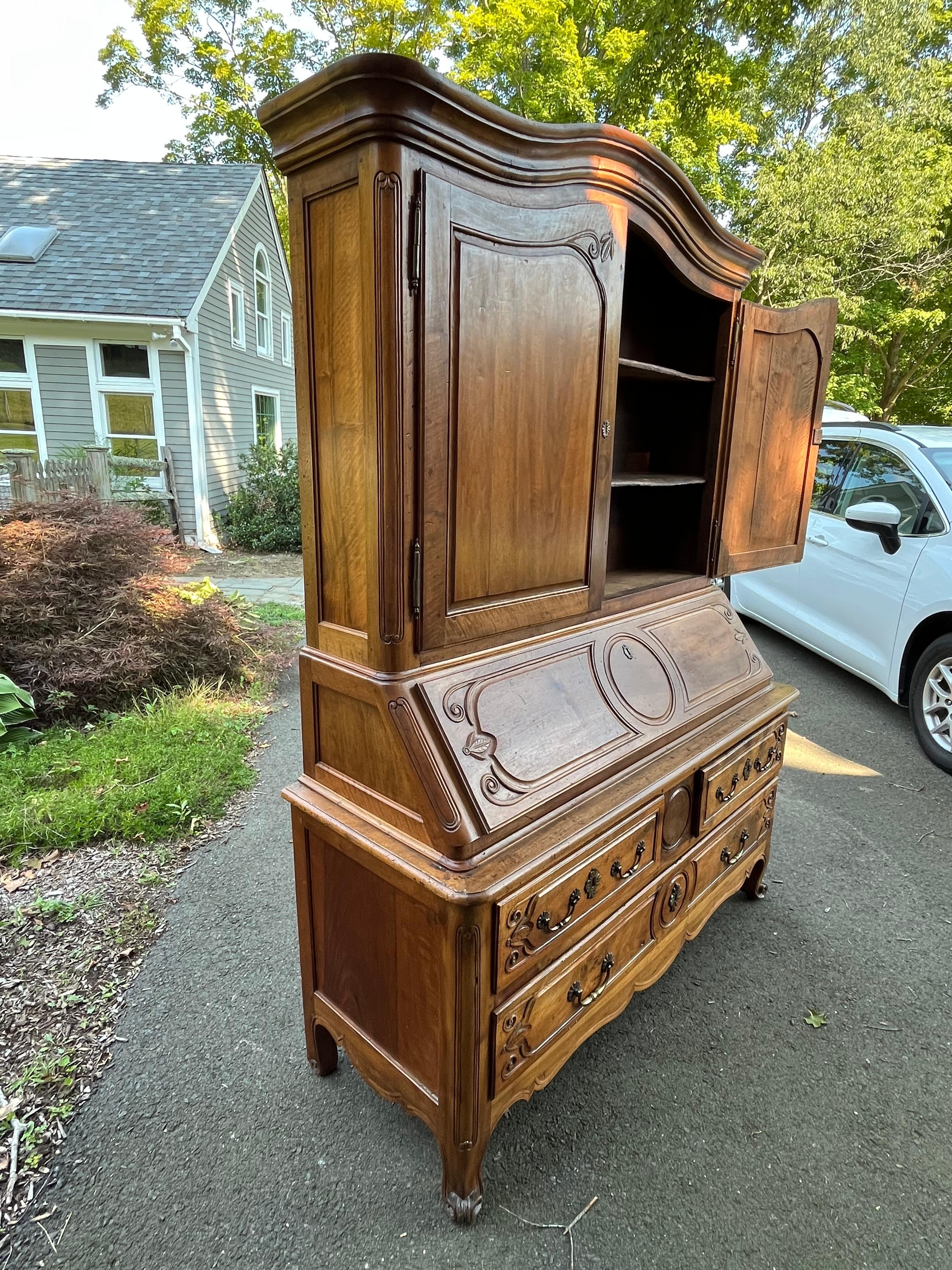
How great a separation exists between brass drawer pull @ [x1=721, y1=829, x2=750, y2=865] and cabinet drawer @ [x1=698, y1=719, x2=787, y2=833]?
14 cm

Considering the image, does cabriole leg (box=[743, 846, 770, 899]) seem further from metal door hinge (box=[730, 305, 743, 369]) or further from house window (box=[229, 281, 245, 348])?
house window (box=[229, 281, 245, 348])

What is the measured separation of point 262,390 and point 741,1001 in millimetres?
10661

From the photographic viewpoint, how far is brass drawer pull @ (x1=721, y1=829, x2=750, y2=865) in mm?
2217

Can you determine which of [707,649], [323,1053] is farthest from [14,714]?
[707,649]

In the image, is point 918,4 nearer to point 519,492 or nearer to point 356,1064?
point 519,492

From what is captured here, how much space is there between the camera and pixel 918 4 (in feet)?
29.2

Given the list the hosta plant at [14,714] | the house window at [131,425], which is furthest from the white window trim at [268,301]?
the hosta plant at [14,714]

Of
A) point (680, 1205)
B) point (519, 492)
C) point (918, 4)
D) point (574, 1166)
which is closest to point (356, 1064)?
point (574, 1166)

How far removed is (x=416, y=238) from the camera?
3.84 ft

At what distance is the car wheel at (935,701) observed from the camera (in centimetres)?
355

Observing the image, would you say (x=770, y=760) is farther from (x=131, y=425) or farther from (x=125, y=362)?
(x=125, y=362)

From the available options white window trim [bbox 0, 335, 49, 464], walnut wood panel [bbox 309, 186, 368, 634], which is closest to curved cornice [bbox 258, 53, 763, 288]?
walnut wood panel [bbox 309, 186, 368, 634]

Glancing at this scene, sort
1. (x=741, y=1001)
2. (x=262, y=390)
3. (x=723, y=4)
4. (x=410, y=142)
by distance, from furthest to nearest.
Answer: (x=262, y=390), (x=723, y=4), (x=741, y=1001), (x=410, y=142)

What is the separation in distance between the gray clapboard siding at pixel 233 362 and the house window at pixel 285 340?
10.3 inches
